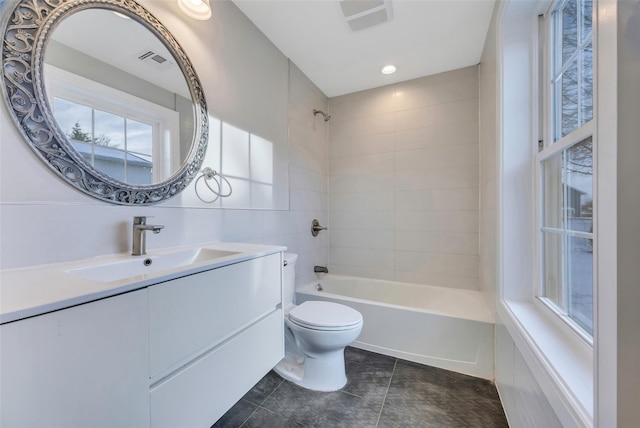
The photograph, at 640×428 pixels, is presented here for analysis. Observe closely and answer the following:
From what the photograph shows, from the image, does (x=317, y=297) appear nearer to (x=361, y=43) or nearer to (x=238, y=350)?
(x=238, y=350)

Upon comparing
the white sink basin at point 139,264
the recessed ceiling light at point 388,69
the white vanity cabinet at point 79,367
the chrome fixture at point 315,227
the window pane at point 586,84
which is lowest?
the white vanity cabinet at point 79,367

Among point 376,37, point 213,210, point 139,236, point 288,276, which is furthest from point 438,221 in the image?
point 139,236

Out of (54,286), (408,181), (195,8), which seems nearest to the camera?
(54,286)

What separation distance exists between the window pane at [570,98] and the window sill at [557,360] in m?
0.80

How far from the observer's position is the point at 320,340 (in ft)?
4.86

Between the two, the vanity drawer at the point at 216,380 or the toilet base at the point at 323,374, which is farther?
the toilet base at the point at 323,374

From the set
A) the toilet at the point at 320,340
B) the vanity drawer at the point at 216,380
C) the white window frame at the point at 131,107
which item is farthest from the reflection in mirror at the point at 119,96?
the toilet at the point at 320,340

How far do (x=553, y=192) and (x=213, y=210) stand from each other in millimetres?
1707

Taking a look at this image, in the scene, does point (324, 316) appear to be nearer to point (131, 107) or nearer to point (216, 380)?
point (216, 380)

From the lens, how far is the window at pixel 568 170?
896 mm

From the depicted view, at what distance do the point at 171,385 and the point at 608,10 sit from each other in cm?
142

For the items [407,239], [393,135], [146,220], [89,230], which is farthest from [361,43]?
[89,230]

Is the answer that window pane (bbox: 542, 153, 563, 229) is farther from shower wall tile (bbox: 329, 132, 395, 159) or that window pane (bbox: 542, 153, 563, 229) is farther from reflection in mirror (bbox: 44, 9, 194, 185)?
reflection in mirror (bbox: 44, 9, 194, 185)

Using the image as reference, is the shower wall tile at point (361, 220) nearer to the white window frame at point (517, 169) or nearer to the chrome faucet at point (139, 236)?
the white window frame at point (517, 169)
